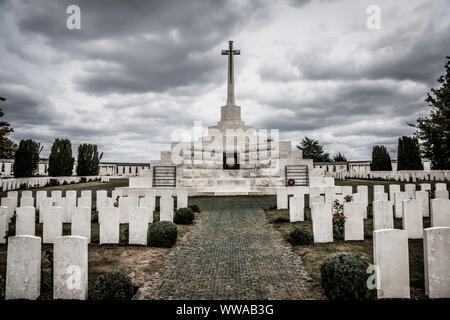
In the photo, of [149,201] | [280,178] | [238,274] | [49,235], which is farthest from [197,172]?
[238,274]

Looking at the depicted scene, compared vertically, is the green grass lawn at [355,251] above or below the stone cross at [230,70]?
below

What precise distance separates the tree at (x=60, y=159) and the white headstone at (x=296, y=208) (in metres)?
34.3

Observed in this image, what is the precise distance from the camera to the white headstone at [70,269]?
457cm

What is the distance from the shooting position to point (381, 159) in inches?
1657

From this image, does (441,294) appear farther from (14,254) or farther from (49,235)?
(49,235)

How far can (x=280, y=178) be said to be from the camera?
22.5 m

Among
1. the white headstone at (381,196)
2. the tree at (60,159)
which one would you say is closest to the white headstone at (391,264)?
the white headstone at (381,196)

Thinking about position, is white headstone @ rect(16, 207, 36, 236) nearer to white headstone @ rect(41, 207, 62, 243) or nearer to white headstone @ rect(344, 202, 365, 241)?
white headstone @ rect(41, 207, 62, 243)

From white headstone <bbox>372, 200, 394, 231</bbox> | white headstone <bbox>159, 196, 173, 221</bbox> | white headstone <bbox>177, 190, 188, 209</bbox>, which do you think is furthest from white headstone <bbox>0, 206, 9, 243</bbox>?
white headstone <bbox>372, 200, 394, 231</bbox>

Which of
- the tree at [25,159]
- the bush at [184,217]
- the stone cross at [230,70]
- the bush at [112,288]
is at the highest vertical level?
the stone cross at [230,70]

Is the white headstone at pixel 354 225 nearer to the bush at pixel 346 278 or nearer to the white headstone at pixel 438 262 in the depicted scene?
the white headstone at pixel 438 262

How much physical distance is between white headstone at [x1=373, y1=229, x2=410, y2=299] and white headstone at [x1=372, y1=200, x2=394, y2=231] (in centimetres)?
419

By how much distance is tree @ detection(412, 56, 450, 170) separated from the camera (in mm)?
14845
